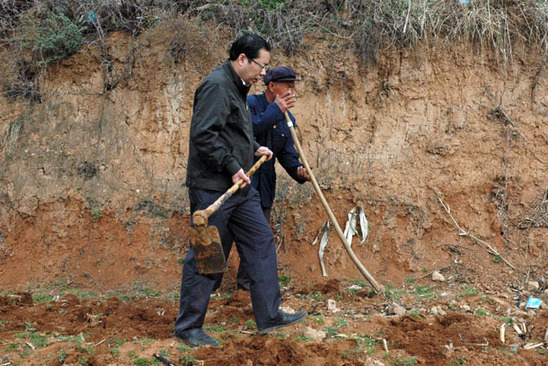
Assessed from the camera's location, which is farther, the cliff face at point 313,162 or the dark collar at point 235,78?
the cliff face at point 313,162

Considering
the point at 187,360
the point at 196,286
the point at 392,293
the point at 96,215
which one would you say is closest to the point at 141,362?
the point at 187,360

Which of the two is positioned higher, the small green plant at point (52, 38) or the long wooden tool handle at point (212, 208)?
the small green plant at point (52, 38)

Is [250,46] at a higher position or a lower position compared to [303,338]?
higher

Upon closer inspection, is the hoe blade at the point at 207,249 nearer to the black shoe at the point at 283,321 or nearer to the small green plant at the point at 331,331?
the black shoe at the point at 283,321

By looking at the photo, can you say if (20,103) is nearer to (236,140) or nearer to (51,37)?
(51,37)

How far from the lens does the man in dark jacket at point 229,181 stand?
12.0 feet

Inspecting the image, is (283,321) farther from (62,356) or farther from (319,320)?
(62,356)

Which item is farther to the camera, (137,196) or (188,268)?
(137,196)

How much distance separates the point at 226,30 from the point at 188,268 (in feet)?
12.5

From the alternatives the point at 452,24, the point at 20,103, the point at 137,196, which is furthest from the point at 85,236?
the point at 452,24

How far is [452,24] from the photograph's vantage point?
253 inches

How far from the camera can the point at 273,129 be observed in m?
4.94

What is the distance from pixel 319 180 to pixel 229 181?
2.51 metres

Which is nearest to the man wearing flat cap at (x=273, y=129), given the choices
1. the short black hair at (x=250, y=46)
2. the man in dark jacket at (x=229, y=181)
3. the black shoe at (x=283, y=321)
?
the man in dark jacket at (x=229, y=181)
